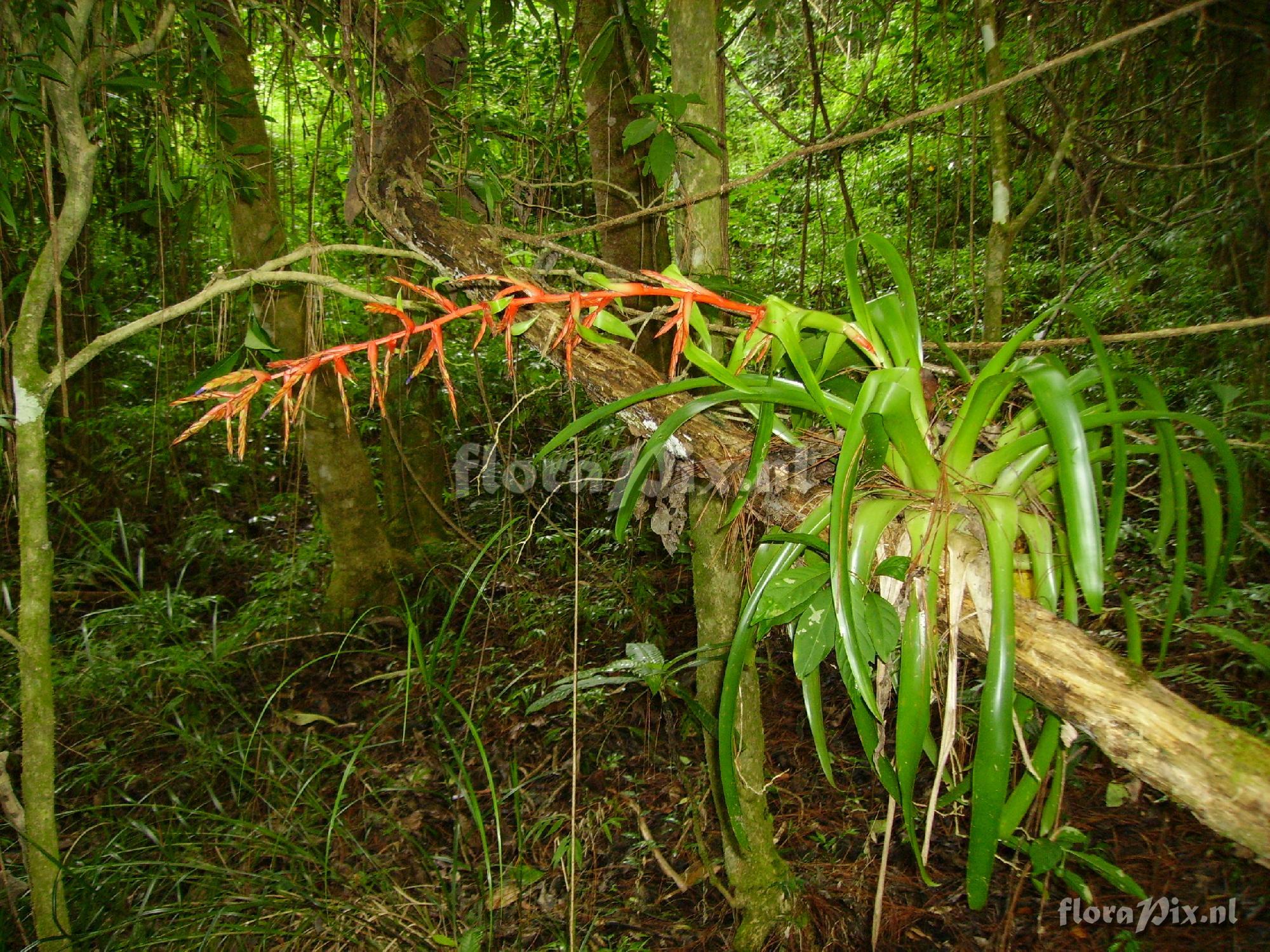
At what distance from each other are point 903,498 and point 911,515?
3 centimetres

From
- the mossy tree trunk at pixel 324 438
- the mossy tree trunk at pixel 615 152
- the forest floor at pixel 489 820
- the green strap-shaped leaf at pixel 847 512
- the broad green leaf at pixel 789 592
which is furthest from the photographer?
the mossy tree trunk at pixel 324 438

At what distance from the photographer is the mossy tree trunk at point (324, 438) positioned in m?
2.77

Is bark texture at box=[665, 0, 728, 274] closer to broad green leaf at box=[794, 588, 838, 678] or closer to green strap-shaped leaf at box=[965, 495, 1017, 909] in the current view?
broad green leaf at box=[794, 588, 838, 678]

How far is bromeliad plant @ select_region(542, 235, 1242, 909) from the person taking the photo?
2.57 ft

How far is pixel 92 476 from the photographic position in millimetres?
4270

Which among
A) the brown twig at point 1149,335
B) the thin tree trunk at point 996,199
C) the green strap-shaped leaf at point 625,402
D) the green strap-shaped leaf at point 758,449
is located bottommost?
the green strap-shaped leaf at point 758,449

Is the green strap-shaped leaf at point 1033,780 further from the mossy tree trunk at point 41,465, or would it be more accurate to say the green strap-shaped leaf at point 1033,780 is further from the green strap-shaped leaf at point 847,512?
the mossy tree trunk at point 41,465

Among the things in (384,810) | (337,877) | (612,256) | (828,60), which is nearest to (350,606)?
(384,810)

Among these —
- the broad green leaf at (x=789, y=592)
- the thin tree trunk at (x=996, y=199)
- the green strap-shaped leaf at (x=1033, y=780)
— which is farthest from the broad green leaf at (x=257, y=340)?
the thin tree trunk at (x=996, y=199)

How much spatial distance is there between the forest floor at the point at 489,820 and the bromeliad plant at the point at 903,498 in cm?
53

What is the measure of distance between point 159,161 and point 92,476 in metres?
3.58

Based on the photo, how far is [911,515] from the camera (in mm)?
903

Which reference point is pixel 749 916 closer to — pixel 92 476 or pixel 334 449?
pixel 334 449

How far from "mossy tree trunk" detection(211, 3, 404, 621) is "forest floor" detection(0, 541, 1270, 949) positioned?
0.26 meters
